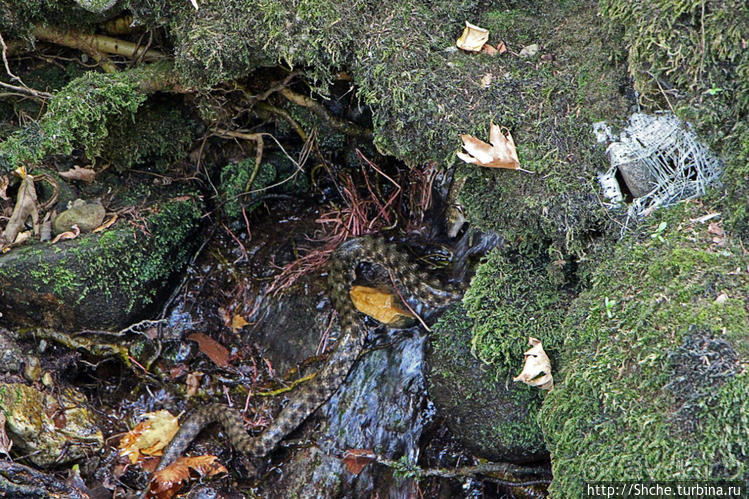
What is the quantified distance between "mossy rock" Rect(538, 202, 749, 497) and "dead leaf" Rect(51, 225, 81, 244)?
3.15 m

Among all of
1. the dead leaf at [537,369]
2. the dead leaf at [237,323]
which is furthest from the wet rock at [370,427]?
the dead leaf at [537,369]

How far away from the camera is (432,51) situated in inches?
117

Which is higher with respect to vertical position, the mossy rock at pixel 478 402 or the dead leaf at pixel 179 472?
the mossy rock at pixel 478 402

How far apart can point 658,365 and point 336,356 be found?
2325 millimetres

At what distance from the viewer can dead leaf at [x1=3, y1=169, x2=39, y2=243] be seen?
150 inches

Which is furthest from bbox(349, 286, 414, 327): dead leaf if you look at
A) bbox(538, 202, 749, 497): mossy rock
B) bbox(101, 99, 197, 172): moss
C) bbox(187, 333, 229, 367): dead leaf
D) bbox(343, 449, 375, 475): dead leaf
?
bbox(101, 99, 197, 172): moss

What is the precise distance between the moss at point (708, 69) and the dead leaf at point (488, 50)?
2.33 ft

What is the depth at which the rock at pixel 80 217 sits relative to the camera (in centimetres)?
391

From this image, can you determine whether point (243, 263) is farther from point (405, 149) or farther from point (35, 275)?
point (405, 149)

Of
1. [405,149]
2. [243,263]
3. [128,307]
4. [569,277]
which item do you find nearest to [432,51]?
[405,149]

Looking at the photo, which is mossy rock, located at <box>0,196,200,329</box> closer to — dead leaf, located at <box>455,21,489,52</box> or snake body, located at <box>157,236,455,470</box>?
snake body, located at <box>157,236,455,470</box>

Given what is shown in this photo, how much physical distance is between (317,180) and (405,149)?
182 centimetres

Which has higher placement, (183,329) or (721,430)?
(721,430)

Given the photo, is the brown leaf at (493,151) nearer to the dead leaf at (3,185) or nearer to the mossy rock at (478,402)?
the mossy rock at (478,402)
